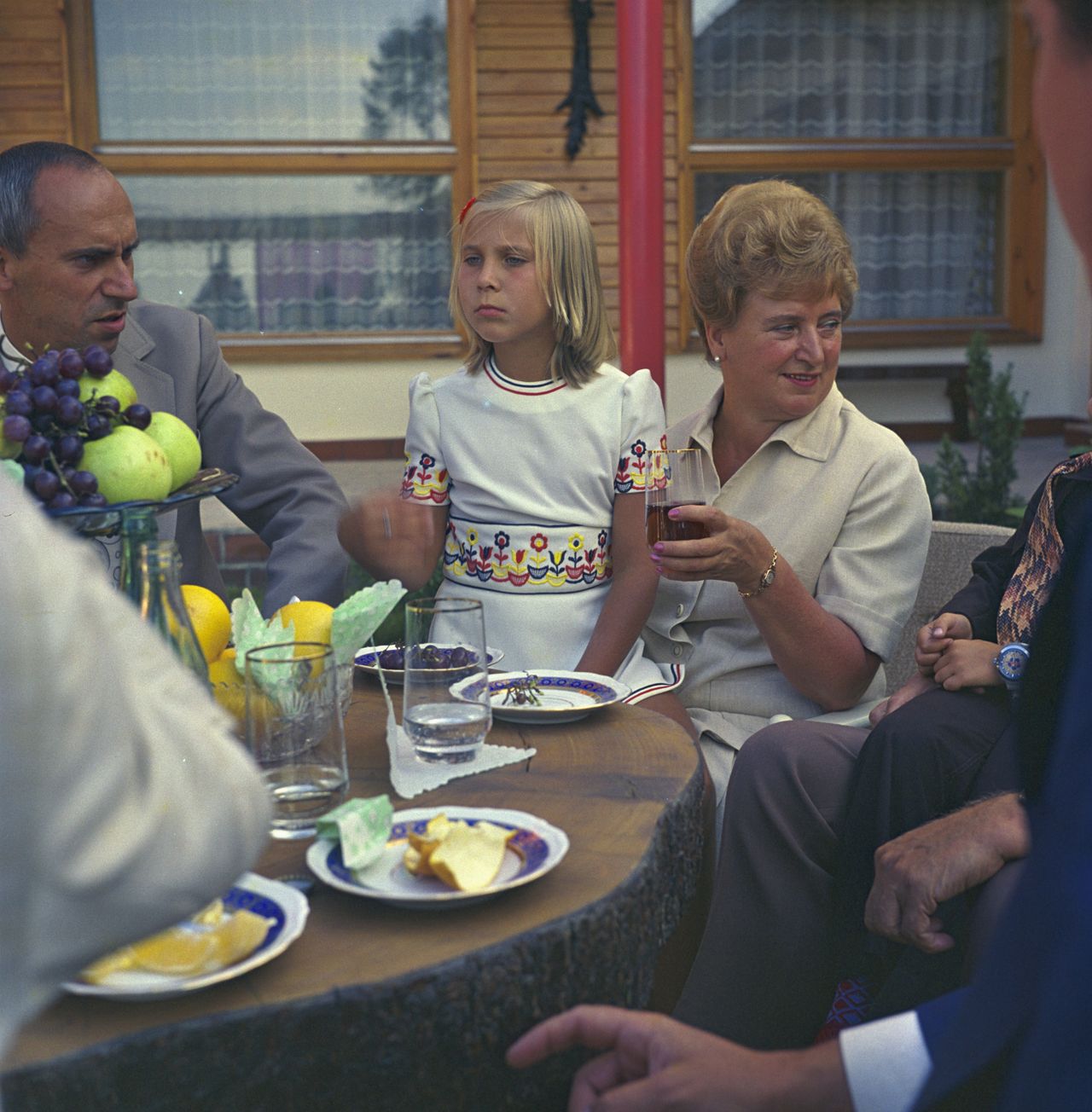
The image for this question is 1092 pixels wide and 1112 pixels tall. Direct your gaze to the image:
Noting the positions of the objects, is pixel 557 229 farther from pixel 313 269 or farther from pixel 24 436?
pixel 313 269

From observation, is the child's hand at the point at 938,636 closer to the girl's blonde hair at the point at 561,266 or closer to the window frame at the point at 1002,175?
the girl's blonde hair at the point at 561,266

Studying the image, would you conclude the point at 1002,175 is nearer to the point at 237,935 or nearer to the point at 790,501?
the point at 790,501

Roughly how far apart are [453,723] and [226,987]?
52 cm

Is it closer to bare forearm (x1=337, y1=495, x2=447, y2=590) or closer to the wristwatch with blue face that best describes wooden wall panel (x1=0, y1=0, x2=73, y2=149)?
bare forearm (x1=337, y1=495, x2=447, y2=590)

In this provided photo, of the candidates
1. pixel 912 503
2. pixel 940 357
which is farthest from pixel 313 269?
pixel 912 503

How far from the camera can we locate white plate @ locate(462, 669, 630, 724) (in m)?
1.71

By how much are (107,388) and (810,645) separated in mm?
1243

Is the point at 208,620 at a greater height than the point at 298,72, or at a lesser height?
lesser

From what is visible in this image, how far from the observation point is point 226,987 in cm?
103

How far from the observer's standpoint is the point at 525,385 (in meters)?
2.67

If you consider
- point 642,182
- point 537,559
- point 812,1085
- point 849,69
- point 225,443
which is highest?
point 849,69

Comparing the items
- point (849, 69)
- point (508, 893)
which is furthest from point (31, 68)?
point (508, 893)

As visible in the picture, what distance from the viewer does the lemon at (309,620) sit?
5.35 ft

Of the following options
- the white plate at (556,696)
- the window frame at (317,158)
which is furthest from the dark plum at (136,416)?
the window frame at (317,158)
